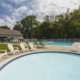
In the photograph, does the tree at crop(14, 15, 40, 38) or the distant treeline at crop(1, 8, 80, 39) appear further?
the tree at crop(14, 15, 40, 38)

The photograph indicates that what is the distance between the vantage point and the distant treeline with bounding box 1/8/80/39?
28691 mm

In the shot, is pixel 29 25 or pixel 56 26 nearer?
pixel 56 26

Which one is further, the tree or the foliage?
the tree

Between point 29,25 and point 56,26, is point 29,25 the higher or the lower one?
the higher one

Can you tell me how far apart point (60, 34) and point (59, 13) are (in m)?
8.19

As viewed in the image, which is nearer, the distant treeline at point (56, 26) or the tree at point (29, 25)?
the distant treeline at point (56, 26)

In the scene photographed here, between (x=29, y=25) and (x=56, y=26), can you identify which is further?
(x=29, y=25)

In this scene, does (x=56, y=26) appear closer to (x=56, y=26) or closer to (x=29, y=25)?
(x=56, y=26)

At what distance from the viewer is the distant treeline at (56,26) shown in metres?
28.7

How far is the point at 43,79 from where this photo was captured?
163 inches

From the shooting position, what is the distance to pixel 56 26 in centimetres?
3198

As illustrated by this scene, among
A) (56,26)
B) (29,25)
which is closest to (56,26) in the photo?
(56,26)

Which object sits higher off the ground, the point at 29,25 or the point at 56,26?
the point at 29,25

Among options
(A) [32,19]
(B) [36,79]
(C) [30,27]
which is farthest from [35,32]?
(B) [36,79]
